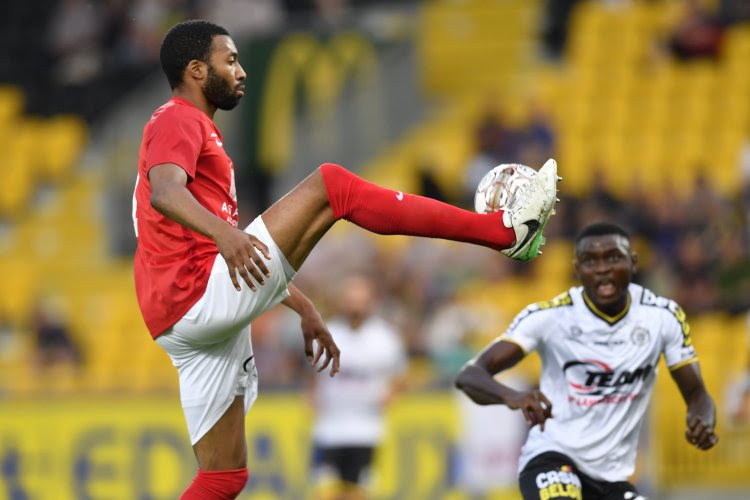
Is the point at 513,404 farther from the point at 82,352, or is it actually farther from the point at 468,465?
the point at 82,352

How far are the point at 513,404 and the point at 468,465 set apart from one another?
6047mm

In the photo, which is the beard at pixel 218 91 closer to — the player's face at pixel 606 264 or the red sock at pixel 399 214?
the red sock at pixel 399 214

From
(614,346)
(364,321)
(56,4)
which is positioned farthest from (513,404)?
(56,4)

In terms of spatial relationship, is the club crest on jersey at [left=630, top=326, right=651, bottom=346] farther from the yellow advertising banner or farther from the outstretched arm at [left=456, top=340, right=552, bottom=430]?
the yellow advertising banner

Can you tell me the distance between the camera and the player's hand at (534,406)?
6199mm

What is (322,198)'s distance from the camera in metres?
6.23

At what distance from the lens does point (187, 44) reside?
6410 millimetres

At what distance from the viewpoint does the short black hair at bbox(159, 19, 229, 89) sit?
6410 mm

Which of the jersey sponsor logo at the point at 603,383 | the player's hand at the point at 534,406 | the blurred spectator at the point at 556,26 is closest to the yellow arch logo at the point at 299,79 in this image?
the blurred spectator at the point at 556,26

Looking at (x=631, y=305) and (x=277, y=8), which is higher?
(x=277, y=8)

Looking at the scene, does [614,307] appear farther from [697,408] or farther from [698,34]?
[698,34]

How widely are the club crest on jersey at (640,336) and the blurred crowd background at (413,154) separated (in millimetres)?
4763

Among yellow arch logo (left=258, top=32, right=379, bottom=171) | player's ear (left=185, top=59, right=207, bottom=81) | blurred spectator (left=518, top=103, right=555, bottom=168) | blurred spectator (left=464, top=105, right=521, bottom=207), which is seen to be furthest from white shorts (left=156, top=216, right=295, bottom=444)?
yellow arch logo (left=258, top=32, right=379, bottom=171)

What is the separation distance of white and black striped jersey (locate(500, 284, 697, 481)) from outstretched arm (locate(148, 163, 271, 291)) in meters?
1.65
